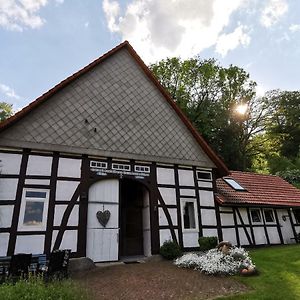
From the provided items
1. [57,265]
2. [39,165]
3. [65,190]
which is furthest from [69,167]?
[57,265]

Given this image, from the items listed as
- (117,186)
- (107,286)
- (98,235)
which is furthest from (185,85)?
(107,286)

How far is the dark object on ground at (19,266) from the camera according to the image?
649 cm

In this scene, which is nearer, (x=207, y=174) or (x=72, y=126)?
(x=72, y=126)

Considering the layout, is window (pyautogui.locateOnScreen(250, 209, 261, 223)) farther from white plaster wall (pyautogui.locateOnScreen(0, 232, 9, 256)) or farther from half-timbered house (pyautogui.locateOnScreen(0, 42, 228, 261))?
white plaster wall (pyautogui.locateOnScreen(0, 232, 9, 256))

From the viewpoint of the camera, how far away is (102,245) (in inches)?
369

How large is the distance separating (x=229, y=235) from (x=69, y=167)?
7578 millimetres

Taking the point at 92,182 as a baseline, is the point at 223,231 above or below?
below

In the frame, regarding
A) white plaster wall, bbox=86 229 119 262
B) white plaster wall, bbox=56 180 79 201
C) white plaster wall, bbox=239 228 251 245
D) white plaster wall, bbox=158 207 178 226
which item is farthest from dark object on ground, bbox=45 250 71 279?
white plaster wall, bbox=239 228 251 245

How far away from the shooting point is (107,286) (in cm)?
669

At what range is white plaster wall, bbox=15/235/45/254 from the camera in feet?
26.8

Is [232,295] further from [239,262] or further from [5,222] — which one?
[5,222]

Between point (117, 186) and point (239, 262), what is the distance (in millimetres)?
4849

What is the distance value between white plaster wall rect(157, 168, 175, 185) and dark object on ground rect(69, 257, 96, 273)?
13.2 feet

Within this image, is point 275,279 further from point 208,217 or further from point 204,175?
point 204,175
